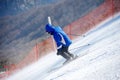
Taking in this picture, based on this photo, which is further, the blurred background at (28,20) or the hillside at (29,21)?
the hillside at (29,21)

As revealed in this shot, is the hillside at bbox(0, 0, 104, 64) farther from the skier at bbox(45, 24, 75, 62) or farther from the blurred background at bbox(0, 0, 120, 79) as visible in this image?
the skier at bbox(45, 24, 75, 62)

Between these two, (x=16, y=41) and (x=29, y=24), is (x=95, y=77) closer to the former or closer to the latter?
(x=16, y=41)

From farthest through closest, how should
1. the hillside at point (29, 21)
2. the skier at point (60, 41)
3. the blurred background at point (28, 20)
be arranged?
the hillside at point (29, 21)
the blurred background at point (28, 20)
the skier at point (60, 41)

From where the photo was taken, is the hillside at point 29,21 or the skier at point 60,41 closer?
the skier at point 60,41

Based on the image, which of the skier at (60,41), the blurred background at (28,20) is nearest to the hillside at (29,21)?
the blurred background at (28,20)

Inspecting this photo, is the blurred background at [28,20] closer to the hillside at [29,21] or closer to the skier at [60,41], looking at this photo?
the hillside at [29,21]

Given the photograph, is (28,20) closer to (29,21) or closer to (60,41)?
(29,21)

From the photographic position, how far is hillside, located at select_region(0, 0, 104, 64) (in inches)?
1668

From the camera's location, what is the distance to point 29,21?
52594 mm

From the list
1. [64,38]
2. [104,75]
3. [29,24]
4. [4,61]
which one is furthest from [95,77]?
[29,24]

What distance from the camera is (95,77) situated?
4.36 metres

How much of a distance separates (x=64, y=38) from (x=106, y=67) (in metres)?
3.27

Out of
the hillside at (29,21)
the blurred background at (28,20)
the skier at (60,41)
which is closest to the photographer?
the skier at (60,41)

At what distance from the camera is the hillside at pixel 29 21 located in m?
42.4
